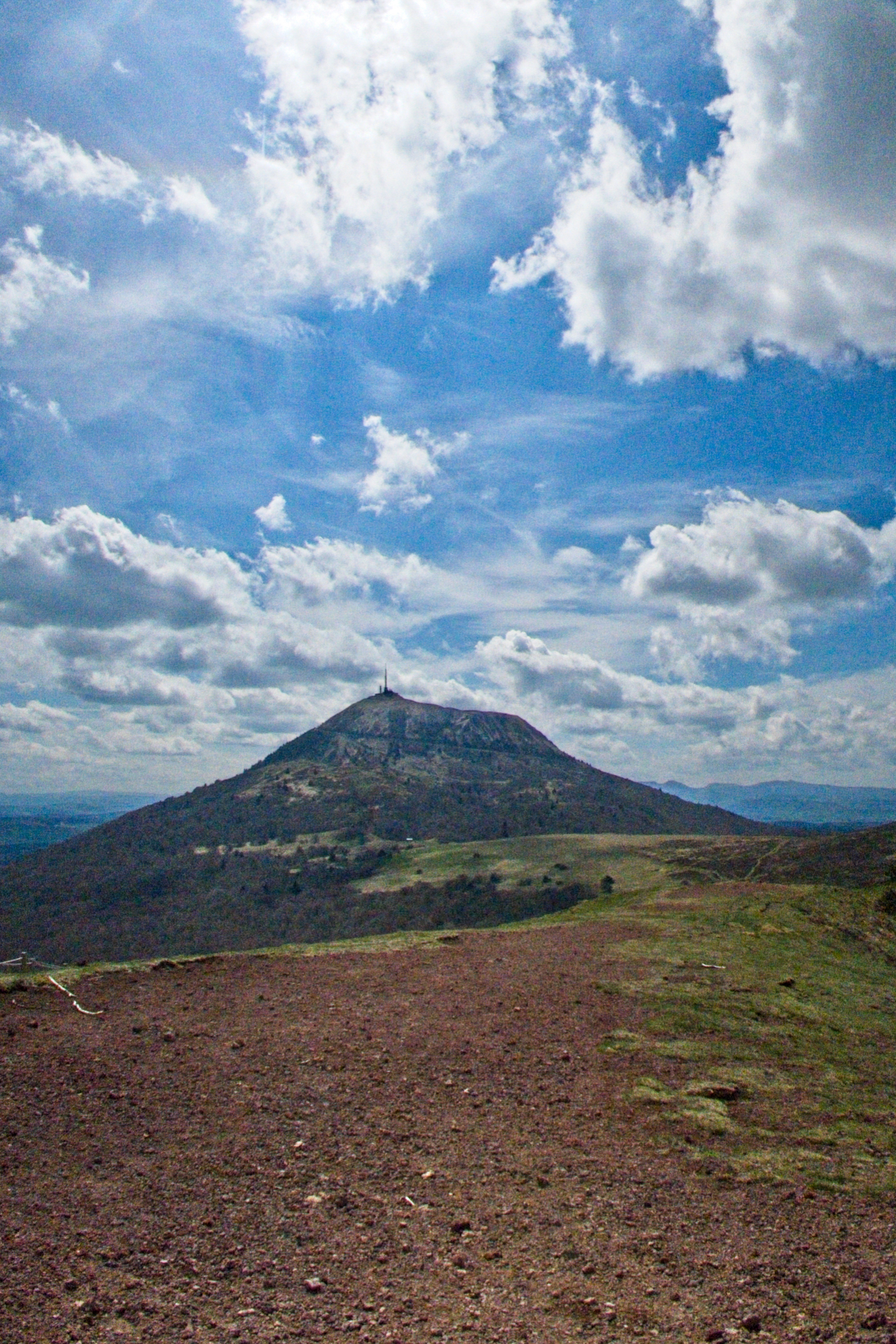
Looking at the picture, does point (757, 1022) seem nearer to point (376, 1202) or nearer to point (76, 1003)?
point (376, 1202)

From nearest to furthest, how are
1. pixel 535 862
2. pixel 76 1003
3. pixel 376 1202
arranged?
pixel 376 1202, pixel 76 1003, pixel 535 862

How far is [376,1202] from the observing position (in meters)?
6.85

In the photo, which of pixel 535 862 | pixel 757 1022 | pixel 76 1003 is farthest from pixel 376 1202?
pixel 535 862

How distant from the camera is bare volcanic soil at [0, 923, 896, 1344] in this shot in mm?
5457

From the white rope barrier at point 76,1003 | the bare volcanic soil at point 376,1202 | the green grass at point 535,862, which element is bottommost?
the green grass at point 535,862

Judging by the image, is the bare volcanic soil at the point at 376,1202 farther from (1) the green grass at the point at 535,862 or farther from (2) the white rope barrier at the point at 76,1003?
(1) the green grass at the point at 535,862

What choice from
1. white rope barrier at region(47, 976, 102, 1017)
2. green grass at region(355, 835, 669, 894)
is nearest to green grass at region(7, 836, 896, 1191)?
white rope barrier at region(47, 976, 102, 1017)

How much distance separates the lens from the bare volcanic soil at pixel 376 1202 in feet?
17.9

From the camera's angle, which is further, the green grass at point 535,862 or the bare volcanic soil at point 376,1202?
the green grass at point 535,862

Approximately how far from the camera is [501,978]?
15.5 metres

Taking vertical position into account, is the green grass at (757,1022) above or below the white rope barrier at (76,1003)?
below

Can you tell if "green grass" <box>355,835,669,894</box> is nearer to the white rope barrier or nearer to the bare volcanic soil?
the white rope barrier

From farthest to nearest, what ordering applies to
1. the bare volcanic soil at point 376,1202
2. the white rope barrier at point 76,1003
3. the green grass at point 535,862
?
the green grass at point 535,862
the white rope barrier at point 76,1003
the bare volcanic soil at point 376,1202

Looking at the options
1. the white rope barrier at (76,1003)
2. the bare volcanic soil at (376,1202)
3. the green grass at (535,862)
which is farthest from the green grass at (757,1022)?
the green grass at (535,862)
